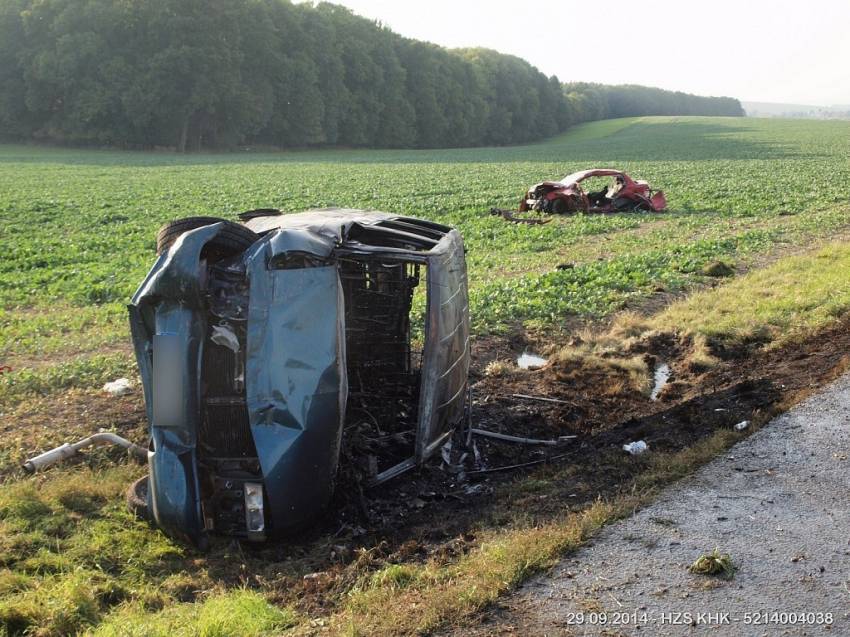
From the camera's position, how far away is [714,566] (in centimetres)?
377

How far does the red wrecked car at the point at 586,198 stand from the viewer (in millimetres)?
20469

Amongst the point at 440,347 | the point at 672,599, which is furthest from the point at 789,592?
the point at 440,347

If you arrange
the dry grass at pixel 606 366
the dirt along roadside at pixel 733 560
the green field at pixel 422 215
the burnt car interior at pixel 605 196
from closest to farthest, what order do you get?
the dirt along roadside at pixel 733 560 → the dry grass at pixel 606 366 → the green field at pixel 422 215 → the burnt car interior at pixel 605 196

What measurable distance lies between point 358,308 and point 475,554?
293 centimetres

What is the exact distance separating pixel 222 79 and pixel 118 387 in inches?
2354

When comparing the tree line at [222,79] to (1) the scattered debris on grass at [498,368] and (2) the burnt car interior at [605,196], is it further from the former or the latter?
(1) the scattered debris on grass at [498,368]

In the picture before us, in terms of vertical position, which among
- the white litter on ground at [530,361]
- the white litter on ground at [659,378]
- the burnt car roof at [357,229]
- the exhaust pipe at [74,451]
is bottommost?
the white litter on ground at [659,378]

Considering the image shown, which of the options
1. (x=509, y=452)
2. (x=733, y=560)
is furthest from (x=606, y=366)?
(x=733, y=560)

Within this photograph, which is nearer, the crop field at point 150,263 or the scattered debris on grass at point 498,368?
the crop field at point 150,263

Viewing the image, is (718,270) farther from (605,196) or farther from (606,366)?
(605,196)

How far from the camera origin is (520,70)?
104m

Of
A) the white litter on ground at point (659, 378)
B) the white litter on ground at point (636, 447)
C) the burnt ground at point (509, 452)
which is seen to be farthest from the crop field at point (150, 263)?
the white litter on ground at point (636, 447)

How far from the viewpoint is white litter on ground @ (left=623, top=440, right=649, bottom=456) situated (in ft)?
18.6

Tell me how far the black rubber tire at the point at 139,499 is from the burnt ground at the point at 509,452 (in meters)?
0.51
